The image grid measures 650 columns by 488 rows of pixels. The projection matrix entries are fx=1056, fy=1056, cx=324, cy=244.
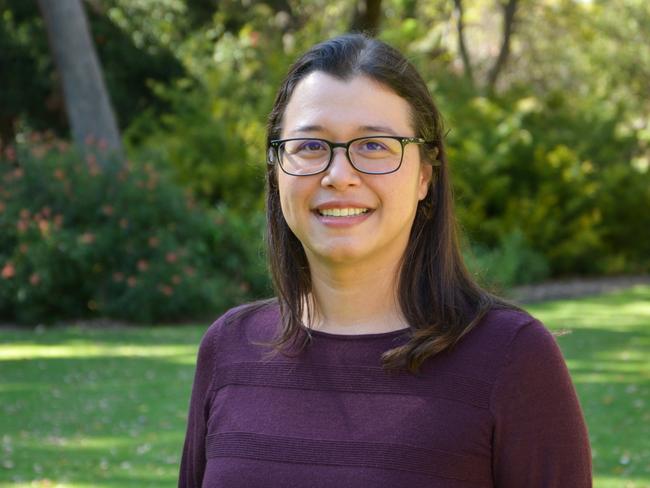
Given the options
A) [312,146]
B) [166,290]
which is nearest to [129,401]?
[166,290]

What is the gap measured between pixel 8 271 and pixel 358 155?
1073 centimetres

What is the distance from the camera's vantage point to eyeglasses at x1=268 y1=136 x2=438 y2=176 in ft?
7.21

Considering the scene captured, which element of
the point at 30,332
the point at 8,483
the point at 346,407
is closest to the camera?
the point at 346,407

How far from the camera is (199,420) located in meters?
2.39

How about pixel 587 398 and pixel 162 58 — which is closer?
pixel 587 398

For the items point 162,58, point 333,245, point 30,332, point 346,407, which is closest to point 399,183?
point 333,245

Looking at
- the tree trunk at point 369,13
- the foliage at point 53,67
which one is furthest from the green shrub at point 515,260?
the foliage at point 53,67

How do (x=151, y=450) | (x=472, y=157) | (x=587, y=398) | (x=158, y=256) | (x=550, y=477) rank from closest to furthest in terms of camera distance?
(x=550, y=477) → (x=151, y=450) → (x=587, y=398) → (x=158, y=256) → (x=472, y=157)

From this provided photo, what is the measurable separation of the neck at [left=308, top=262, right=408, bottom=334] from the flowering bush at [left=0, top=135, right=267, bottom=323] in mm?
10132

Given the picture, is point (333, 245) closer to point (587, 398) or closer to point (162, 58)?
point (587, 398)

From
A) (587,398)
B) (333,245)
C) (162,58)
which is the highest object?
(162,58)

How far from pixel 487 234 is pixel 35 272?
836 cm

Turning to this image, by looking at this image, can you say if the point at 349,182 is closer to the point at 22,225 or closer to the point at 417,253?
the point at 417,253

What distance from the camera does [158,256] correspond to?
41.9 ft
